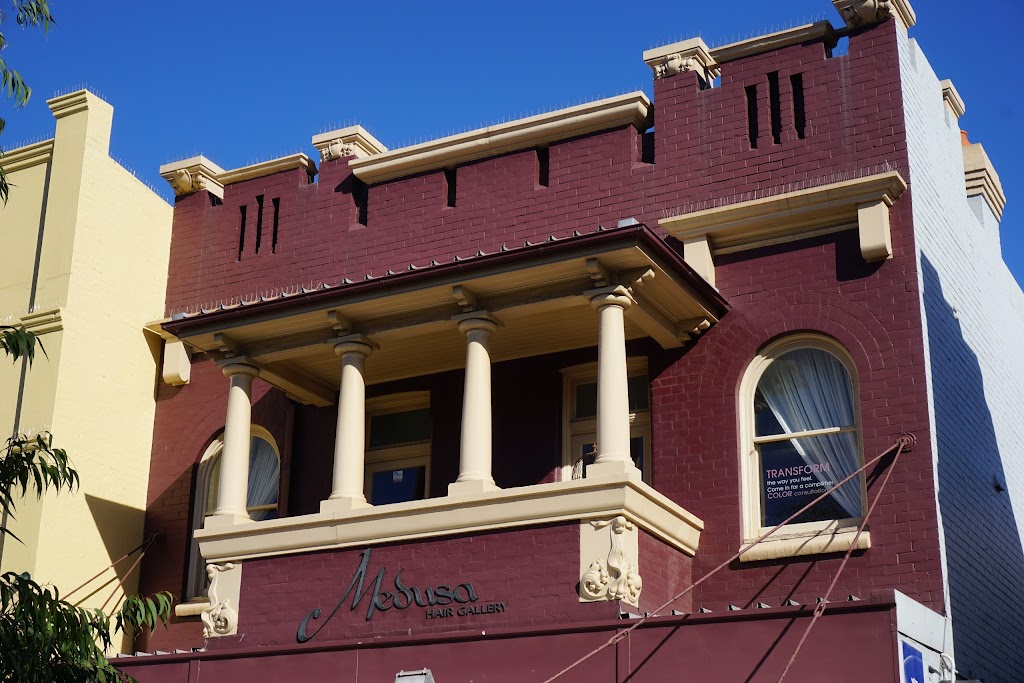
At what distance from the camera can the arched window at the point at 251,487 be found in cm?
1956

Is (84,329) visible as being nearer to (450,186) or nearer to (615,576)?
(450,186)

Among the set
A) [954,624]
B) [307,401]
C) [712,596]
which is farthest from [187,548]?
[954,624]

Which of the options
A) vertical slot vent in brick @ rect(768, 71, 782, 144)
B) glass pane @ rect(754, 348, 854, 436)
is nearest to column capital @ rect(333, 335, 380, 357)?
glass pane @ rect(754, 348, 854, 436)

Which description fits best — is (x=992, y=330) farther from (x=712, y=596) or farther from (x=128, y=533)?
(x=128, y=533)

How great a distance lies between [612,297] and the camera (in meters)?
15.9

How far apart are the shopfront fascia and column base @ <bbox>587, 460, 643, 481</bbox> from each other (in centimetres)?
1

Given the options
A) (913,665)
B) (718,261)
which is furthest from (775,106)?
(913,665)

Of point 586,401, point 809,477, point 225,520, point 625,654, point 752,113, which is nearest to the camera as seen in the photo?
point 625,654

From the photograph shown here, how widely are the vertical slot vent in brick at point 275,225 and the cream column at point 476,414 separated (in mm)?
5156

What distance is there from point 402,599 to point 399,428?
3698 mm

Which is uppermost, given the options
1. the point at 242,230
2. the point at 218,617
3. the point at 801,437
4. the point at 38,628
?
the point at 242,230

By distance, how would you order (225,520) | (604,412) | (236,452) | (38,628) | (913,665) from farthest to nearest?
(236,452), (225,520), (604,412), (913,665), (38,628)

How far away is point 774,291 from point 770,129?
218cm

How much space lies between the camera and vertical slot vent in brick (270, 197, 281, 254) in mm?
20844
